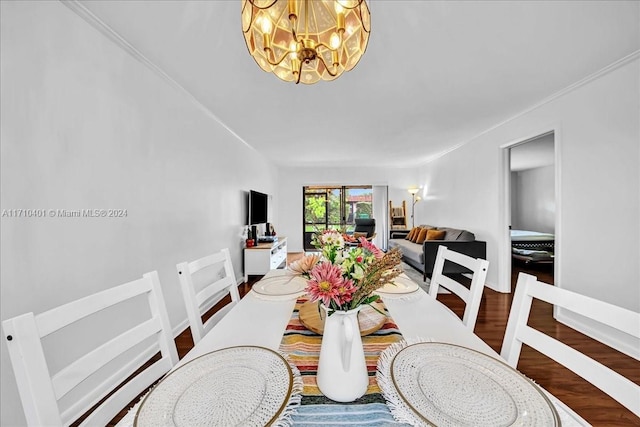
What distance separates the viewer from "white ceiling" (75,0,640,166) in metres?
1.51

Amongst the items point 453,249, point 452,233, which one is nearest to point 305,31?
point 453,249

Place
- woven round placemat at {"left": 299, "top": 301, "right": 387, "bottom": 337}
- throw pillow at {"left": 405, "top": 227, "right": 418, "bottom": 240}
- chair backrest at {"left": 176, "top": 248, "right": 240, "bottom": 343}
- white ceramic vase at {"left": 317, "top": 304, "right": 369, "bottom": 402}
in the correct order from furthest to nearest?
throw pillow at {"left": 405, "top": 227, "right": 418, "bottom": 240}
chair backrest at {"left": 176, "top": 248, "right": 240, "bottom": 343}
woven round placemat at {"left": 299, "top": 301, "right": 387, "bottom": 337}
white ceramic vase at {"left": 317, "top": 304, "right": 369, "bottom": 402}

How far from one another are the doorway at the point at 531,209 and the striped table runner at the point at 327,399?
2.83 meters

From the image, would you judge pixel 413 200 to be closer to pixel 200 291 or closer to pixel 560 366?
pixel 560 366

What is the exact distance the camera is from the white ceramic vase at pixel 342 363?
0.64 meters

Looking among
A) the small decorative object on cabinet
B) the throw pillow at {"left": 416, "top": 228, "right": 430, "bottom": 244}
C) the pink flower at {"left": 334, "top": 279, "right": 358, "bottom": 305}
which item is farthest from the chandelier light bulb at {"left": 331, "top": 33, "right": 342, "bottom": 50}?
the small decorative object on cabinet

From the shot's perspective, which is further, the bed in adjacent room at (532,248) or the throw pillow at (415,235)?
the throw pillow at (415,235)

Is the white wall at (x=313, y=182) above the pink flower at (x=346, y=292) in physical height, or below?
above

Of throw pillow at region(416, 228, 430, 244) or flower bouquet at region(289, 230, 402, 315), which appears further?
throw pillow at region(416, 228, 430, 244)

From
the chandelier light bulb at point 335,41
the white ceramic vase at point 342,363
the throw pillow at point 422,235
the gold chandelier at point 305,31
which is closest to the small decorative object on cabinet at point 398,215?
the throw pillow at point 422,235

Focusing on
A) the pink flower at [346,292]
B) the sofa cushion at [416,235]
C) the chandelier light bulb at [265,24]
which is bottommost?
the sofa cushion at [416,235]

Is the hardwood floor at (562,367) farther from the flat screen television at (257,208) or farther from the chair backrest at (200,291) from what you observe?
the flat screen television at (257,208)

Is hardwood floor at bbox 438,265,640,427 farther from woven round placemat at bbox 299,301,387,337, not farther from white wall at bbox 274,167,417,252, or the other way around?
white wall at bbox 274,167,417,252

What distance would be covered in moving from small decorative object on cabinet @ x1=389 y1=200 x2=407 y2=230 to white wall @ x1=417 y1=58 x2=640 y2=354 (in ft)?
12.8
